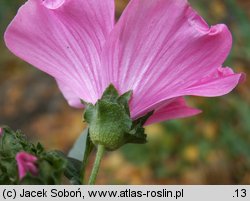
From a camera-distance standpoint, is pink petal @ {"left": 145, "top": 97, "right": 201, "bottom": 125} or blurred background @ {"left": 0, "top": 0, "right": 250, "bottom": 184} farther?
blurred background @ {"left": 0, "top": 0, "right": 250, "bottom": 184}

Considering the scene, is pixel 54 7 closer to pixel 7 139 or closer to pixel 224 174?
pixel 7 139

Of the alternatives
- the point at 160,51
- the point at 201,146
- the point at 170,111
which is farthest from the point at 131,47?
the point at 201,146

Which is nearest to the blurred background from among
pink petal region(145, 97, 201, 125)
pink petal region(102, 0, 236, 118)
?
pink petal region(145, 97, 201, 125)

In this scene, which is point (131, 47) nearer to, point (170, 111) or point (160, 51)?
point (160, 51)

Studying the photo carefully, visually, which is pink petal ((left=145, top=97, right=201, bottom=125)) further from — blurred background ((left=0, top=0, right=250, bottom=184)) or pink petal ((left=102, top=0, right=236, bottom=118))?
blurred background ((left=0, top=0, right=250, bottom=184))

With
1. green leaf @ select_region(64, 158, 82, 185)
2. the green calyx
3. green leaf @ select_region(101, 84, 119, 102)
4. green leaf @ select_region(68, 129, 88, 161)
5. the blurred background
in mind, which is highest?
green leaf @ select_region(101, 84, 119, 102)
